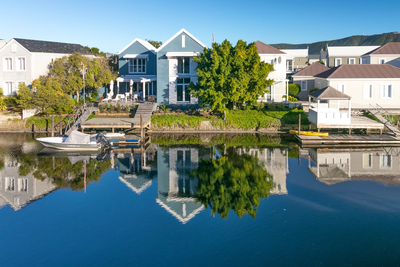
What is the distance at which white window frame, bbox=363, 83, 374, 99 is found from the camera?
41938 mm

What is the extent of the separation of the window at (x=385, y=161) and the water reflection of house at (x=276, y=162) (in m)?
6.35

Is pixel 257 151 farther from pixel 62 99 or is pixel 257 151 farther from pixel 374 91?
pixel 62 99

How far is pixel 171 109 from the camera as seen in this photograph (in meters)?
43.1

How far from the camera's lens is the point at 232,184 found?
2288cm

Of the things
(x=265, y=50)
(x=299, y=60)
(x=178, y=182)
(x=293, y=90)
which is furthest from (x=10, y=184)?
(x=299, y=60)

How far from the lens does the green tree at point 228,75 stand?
128 feet

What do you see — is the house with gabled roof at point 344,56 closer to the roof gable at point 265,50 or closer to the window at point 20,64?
the roof gable at point 265,50

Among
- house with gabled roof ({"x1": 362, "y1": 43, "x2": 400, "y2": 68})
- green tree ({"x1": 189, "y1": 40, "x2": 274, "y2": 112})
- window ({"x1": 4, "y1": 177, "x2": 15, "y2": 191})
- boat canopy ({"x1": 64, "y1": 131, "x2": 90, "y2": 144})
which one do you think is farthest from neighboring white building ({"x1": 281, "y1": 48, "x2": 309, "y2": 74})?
window ({"x1": 4, "y1": 177, "x2": 15, "y2": 191})

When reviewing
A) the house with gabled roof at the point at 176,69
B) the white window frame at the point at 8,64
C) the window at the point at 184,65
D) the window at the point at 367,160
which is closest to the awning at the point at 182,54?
the house with gabled roof at the point at 176,69

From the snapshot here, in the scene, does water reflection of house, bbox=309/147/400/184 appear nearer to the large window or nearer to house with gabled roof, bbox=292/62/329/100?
house with gabled roof, bbox=292/62/329/100

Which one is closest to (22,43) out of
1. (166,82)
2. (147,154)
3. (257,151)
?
(166,82)

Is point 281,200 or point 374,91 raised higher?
point 374,91

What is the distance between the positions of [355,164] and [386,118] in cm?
1278

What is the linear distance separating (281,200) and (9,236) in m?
12.4
